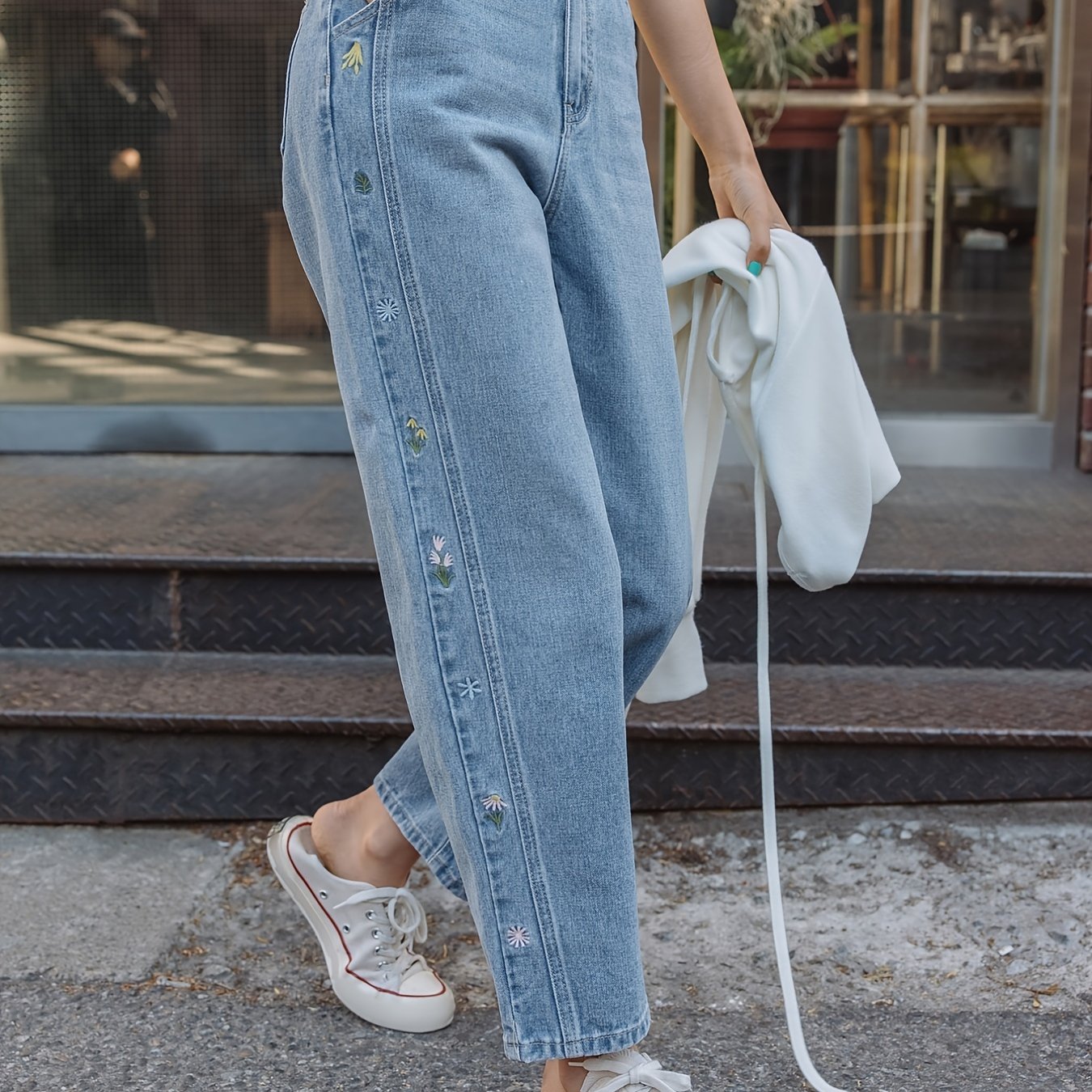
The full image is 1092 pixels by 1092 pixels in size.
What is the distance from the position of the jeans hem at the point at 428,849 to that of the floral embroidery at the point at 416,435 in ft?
1.82

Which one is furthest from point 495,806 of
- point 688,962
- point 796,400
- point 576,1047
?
point 688,962

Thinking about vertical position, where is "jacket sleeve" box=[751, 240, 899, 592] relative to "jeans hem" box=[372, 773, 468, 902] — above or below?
above

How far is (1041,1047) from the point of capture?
1.75 meters

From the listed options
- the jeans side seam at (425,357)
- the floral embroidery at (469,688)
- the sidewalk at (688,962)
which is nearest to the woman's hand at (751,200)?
the jeans side seam at (425,357)

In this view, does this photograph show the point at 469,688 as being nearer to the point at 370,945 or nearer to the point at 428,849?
the point at 428,849

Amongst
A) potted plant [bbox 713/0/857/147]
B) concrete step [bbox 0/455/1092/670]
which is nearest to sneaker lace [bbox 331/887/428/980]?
concrete step [bbox 0/455/1092/670]

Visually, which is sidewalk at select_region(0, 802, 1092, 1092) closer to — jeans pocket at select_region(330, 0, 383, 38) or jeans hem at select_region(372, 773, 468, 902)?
jeans hem at select_region(372, 773, 468, 902)

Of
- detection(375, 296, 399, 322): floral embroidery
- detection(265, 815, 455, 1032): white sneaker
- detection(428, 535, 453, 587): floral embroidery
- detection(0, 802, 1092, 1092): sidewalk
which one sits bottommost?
detection(0, 802, 1092, 1092): sidewalk

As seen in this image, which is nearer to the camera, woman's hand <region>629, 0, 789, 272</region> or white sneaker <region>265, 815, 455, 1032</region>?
woman's hand <region>629, 0, 789, 272</region>

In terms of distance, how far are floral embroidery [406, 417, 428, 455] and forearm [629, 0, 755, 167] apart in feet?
1.61

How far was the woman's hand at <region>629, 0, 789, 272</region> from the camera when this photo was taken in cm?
153

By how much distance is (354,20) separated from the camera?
135 cm

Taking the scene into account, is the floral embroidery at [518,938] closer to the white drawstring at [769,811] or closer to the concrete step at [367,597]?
the white drawstring at [769,811]

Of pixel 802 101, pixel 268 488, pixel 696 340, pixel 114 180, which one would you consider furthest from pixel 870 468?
pixel 114 180
